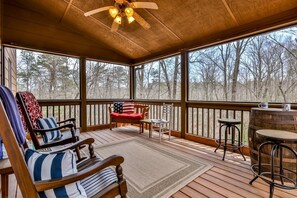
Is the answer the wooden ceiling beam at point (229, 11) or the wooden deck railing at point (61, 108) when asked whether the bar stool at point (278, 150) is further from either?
the wooden deck railing at point (61, 108)

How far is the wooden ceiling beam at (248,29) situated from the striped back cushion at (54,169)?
334 centimetres

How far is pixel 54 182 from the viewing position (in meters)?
0.81

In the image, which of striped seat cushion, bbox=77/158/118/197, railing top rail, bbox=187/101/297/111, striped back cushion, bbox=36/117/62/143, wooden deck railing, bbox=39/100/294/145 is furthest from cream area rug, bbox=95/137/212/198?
railing top rail, bbox=187/101/297/111

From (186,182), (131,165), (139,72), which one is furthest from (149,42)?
(186,182)

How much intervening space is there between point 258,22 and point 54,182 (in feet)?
11.5

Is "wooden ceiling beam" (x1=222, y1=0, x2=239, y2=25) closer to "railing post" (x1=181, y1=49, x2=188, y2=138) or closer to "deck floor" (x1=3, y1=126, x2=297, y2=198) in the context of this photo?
"railing post" (x1=181, y1=49, x2=188, y2=138)

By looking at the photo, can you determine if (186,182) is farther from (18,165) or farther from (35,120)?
(35,120)

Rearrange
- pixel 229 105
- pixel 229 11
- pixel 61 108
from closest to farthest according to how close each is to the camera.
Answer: pixel 229 11
pixel 229 105
pixel 61 108

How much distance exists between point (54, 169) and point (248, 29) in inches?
135

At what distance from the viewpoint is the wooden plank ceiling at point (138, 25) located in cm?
257

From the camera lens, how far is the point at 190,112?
3930 mm

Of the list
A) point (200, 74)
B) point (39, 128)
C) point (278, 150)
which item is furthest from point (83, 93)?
point (278, 150)

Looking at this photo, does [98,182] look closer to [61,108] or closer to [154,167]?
[154,167]

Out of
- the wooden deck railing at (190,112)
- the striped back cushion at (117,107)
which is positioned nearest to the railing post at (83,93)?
the wooden deck railing at (190,112)
